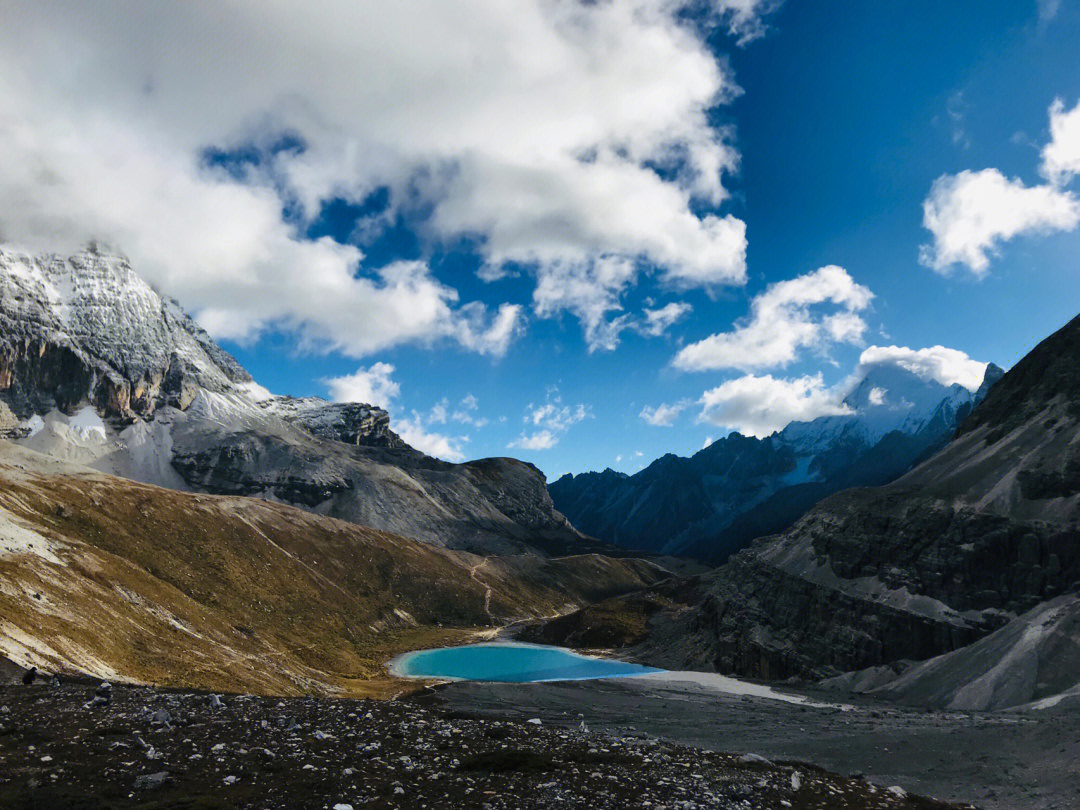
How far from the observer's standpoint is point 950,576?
277 feet

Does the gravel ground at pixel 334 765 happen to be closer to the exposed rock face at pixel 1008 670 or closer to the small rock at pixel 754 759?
the small rock at pixel 754 759

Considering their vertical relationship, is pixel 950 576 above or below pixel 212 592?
above

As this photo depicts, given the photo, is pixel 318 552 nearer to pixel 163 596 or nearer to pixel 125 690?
pixel 163 596

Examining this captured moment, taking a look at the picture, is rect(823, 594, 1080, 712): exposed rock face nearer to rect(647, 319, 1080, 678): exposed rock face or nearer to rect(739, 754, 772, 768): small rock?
rect(647, 319, 1080, 678): exposed rock face

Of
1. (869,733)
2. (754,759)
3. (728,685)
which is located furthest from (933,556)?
(754,759)

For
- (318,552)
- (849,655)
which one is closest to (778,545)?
(849,655)

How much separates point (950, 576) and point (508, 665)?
248ft

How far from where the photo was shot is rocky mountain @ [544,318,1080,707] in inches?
2709

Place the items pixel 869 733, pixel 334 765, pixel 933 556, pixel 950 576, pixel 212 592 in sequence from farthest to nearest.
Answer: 1. pixel 212 592
2. pixel 933 556
3. pixel 950 576
4. pixel 869 733
5. pixel 334 765

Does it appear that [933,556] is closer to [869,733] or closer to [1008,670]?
[1008,670]

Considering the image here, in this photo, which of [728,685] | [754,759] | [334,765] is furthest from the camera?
[728,685]

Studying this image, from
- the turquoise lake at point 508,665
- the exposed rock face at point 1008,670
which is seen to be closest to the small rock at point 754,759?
the exposed rock face at point 1008,670

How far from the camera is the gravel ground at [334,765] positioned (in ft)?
63.2

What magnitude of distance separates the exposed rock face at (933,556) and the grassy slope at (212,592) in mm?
61029
